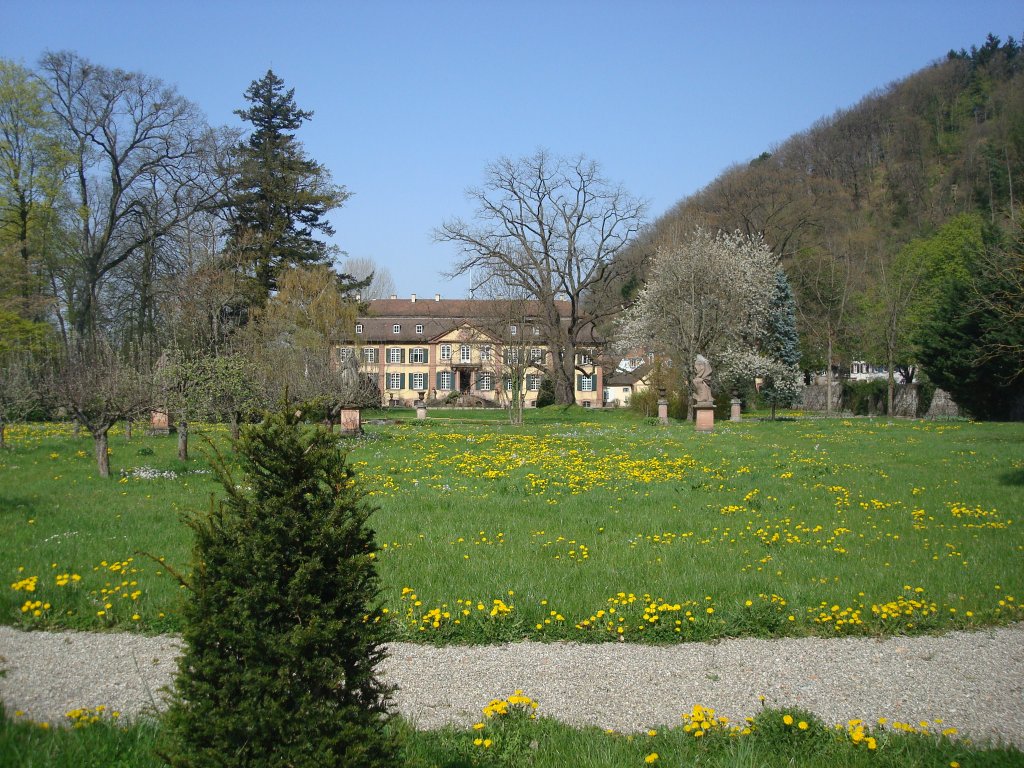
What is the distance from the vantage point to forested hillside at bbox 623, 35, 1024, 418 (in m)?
51.0

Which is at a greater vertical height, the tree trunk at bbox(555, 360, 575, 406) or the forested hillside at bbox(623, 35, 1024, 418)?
the forested hillside at bbox(623, 35, 1024, 418)

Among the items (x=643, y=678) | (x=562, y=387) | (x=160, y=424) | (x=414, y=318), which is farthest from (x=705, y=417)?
(x=414, y=318)

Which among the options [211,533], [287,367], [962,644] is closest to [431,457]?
[287,367]

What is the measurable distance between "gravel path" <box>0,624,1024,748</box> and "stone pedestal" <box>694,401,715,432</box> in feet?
68.9

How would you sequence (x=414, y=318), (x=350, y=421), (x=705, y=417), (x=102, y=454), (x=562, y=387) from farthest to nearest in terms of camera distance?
1. (x=414, y=318)
2. (x=562, y=387)
3. (x=705, y=417)
4. (x=350, y=421)
5. (x=102, y=454)

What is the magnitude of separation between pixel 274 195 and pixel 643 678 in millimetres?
44773

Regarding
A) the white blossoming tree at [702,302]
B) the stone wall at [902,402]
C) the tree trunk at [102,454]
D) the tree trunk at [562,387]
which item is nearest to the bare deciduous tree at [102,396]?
the tree trunk at [102,454]

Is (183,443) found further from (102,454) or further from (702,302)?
(702,302)

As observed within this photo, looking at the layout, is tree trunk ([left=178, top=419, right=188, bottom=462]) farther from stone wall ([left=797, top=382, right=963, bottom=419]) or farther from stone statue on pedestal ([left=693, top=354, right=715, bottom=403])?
stone wall ([left=797, top=382, right=963, bottom=419])

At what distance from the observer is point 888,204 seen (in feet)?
236

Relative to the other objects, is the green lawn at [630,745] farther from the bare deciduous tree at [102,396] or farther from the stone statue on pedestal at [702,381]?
the stone statue on pedestal at [702,381]

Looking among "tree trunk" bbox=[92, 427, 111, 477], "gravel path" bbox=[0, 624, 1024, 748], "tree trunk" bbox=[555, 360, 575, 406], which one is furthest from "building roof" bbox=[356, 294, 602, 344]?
"gravel path" bbox=[0, 624, 1024, 748]

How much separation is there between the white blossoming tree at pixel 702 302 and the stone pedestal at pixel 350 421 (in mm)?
18791

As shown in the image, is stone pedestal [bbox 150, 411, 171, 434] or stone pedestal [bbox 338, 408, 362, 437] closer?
stone pedestal [bbox 338, 408, 362, 437]
